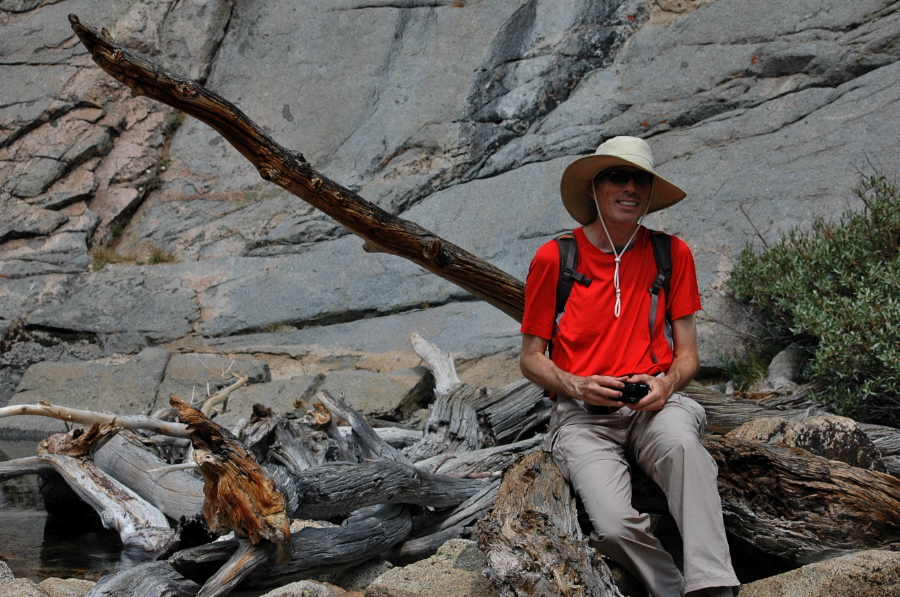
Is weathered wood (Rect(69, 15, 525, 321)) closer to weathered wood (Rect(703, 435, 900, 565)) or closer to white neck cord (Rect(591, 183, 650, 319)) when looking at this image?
white neck cord (Rect(591, 183, 650, 319))

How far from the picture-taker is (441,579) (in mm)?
3832

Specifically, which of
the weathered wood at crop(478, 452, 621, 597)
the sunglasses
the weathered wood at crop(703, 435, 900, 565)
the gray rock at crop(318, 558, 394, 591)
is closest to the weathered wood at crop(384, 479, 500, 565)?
the gray rock at crop(318, 558, 394, 591)

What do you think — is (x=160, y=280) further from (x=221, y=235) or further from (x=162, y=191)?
(x=162, y=191)

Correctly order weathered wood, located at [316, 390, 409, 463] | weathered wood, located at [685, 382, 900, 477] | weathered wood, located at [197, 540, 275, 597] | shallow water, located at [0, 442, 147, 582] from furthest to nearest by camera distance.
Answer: weathered wood, located at [316, 390, 409, 463]
weathered wood, located at [685, 382, 900, 477]
shallow water, located at [0, 442, 147, 582]
weathered wood, located at [197, 540, 275, 597]

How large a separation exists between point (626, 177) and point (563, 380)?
3.27ft

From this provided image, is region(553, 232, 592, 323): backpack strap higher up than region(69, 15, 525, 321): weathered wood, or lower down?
lower down

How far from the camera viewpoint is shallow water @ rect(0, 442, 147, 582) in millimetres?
5246

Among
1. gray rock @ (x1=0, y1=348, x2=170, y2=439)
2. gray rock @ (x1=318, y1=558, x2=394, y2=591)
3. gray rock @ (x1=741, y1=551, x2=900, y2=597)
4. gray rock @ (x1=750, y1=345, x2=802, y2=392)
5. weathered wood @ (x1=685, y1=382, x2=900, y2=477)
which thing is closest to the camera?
gray rock @ (x1=741, y1=551, x2=900, y2=597)

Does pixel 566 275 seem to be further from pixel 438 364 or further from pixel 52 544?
pixel 438 364

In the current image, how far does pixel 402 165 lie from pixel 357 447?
282 inches

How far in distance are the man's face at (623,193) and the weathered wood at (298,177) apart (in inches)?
58.4

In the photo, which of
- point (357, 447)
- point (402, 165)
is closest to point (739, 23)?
point (402, 165)

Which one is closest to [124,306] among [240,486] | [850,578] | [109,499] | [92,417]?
[92,417]

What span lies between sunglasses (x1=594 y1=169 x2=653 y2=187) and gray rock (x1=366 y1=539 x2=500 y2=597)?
1.83m
